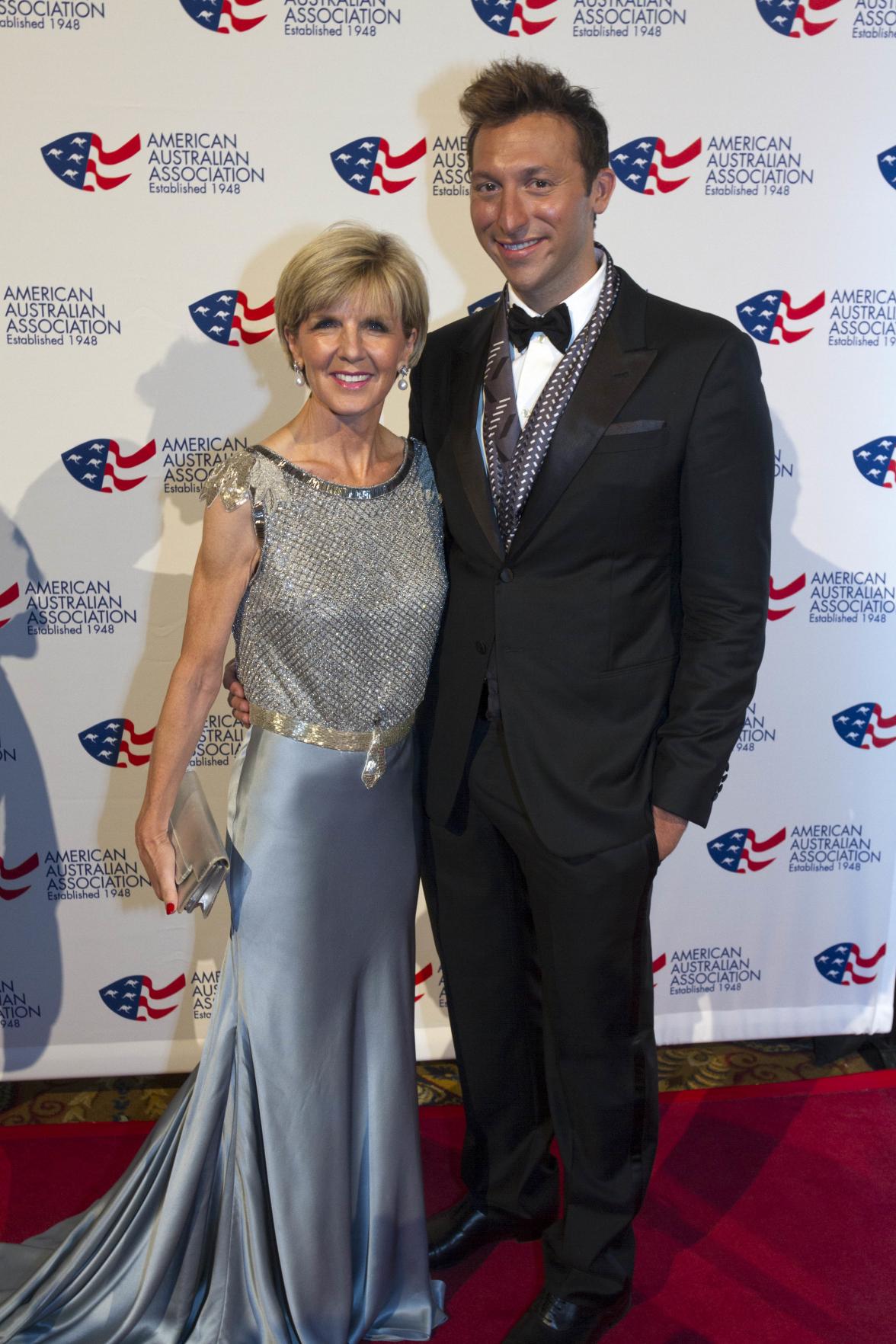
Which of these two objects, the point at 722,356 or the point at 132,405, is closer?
the point at 722,356

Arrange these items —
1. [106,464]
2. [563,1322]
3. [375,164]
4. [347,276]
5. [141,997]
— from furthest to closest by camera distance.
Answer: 1. [141,997]
2. [106,464]
3. [375,164]
4. [563,1322]
5. [347,276]

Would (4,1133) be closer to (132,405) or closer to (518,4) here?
(132,405)

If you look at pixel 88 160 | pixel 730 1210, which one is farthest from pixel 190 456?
pixel 730 1210

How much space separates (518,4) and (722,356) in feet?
4.22

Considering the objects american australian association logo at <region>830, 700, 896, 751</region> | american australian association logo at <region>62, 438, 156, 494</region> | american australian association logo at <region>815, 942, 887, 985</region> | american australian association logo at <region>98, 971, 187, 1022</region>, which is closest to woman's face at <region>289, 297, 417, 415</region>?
american australian association logo at <region>62, 438, 156, 494</region>

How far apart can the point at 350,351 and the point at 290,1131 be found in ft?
4.40

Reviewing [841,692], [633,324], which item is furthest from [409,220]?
[841,692]

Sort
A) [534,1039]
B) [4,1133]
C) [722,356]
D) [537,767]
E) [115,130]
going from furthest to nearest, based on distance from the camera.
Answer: [4,1133], [115,130], [534,1039], [537,767], [722,356]

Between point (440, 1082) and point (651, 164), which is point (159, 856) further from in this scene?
point (651, 164)

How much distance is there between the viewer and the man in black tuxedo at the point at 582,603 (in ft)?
6.42

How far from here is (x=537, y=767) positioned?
2.06 meters

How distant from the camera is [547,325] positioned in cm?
201

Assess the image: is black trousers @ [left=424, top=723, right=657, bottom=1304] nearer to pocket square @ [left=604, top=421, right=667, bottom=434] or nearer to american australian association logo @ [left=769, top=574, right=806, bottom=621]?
pocket square @ [left=604, top=421, right=667, bottom=434]

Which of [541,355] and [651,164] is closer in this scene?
[541,355]
